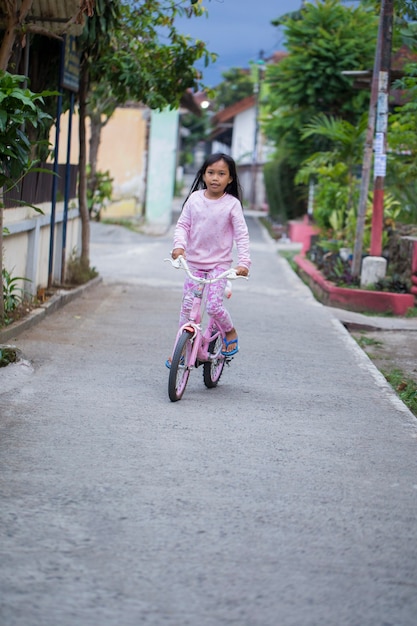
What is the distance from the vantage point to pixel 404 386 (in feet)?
26.9

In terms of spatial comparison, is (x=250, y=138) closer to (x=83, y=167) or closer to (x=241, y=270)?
(x=83, y=167)

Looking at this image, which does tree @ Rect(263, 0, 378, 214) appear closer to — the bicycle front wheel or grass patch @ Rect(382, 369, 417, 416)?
grass patch @ Rect(382, 369, 417, 416)

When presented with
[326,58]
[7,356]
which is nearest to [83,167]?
[7,356]

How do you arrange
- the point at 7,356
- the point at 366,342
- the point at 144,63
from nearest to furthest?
1. the point at 7,356
2. the point at 366,342
3. the point at 144,63

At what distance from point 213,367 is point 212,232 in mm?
1016

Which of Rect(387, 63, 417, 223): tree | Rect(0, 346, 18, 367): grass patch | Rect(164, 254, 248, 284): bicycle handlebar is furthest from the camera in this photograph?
Rect(387, 63, 417, 223): tree

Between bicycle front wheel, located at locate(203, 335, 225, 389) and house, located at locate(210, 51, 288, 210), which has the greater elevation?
house, located at locate(210, 51, 288, 210)

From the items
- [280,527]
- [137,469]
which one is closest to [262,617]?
[280,527]

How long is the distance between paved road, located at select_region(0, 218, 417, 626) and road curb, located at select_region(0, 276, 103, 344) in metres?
0.26

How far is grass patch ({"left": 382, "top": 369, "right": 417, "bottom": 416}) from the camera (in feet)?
24.9

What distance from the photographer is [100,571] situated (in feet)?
12.2

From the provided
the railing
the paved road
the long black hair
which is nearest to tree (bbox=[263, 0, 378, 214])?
the railing

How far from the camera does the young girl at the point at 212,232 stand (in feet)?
23.2

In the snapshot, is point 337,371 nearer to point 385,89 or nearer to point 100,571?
point 100,571
